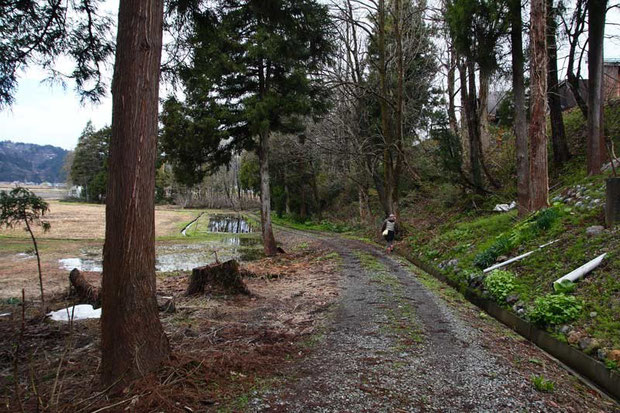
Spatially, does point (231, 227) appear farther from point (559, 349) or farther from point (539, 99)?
point (559, 349)

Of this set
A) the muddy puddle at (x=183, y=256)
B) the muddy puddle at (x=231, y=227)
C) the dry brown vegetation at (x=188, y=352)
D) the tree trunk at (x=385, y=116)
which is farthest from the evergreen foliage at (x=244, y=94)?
the muddy puddle at (x=231, y=227)

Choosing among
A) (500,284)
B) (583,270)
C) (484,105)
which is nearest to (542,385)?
(583,270)

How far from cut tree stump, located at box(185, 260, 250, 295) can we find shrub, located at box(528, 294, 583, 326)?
17.2 feet

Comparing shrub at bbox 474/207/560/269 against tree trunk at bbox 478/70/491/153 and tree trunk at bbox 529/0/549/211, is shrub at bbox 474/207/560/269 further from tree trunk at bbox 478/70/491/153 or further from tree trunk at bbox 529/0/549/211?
tree trunk at bbox 478/70/491/153

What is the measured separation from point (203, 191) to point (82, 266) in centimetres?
6529

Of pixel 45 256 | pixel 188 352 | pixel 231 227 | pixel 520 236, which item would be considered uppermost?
pixel 520 236

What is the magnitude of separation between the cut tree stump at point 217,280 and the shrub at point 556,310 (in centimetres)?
525

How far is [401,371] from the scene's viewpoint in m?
4.23

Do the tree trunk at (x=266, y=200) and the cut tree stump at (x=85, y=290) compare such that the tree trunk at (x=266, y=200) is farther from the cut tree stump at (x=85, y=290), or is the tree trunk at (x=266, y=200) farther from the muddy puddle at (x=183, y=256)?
the cut tree stump at (x=85, y=290)

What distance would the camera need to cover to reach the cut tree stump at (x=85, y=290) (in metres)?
7.54

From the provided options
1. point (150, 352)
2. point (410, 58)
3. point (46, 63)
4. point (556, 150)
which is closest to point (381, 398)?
point (150, 352)

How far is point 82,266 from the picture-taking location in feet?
47.9

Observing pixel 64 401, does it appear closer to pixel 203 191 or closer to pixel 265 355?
pixel 265 355

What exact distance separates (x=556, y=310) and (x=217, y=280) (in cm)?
600
